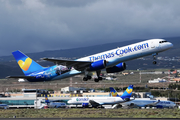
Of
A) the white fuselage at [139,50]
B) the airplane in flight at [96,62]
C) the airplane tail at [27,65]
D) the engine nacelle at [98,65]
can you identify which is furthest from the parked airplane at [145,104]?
the white fuselage at [139,50]

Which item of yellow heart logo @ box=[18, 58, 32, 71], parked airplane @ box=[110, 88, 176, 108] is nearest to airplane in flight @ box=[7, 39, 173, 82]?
yellow heart logo @ box=[18, 58, 32, 71]

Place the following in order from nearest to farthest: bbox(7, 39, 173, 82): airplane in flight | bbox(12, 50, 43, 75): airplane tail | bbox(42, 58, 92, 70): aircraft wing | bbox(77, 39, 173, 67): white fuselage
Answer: bbox(77, 39, 173, 67): white fuselage, bbox(7, 39, 173, 82): airplane in flight, bbox(42, 58, 92, 70): aircraft wing, bbox(12, 50, 43, 75): airplane tail

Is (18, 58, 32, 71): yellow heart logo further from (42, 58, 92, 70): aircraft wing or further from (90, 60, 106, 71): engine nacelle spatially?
(90, 60, 106, 71): engine nacelle

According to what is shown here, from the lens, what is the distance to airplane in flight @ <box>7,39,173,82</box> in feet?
190

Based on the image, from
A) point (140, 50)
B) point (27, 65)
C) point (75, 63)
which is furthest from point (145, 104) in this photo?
point (27, 65)

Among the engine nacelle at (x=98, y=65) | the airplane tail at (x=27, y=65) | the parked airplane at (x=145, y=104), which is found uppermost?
the airplane tail at (x=27, y=65)

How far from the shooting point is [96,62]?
61.2 metres

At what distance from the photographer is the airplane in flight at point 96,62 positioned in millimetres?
58031

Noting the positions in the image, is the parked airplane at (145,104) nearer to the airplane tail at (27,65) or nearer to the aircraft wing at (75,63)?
the aircraft wing at (75,63)

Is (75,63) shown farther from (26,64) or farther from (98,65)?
(26,64)

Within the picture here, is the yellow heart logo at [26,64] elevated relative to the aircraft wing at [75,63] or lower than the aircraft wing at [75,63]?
elevated

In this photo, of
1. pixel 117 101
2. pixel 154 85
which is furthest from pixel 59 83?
pixel 117 101

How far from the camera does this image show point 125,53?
58.6 meters

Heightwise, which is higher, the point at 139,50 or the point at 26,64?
the point at 139,50
